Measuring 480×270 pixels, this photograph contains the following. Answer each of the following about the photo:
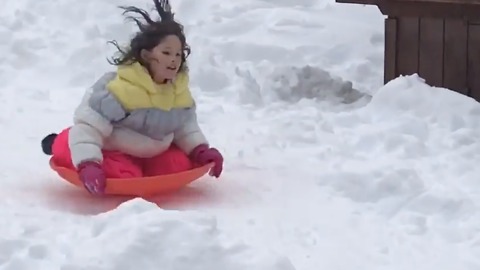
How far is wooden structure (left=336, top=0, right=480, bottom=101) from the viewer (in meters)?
6.26

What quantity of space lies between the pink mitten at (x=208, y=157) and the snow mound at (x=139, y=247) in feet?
3.34

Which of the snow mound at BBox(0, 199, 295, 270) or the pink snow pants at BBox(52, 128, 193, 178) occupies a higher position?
the snow mound at BBox(0, 199, 295, 270)

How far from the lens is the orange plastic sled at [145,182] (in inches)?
174

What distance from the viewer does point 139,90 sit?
4.64 meters

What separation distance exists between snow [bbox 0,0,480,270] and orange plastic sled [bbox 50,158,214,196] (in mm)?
80

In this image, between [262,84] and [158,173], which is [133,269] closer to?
[158,173]

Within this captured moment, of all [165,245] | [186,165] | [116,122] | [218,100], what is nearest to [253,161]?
[186,165]

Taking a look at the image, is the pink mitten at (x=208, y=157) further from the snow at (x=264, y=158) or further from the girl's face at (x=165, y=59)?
the girl's face at (x=165, y=59)

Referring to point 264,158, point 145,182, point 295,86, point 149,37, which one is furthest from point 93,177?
point 295,86

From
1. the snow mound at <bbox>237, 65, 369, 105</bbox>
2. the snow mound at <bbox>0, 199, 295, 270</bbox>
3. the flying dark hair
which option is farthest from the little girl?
the snow mound at <bbox>237, 65, 369, 105</bbox>

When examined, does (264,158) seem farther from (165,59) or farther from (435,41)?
(435,41)

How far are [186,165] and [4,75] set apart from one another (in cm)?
278

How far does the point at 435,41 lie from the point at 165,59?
240 centimetres

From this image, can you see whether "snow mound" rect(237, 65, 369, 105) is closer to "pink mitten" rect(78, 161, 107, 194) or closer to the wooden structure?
the wooden structure
